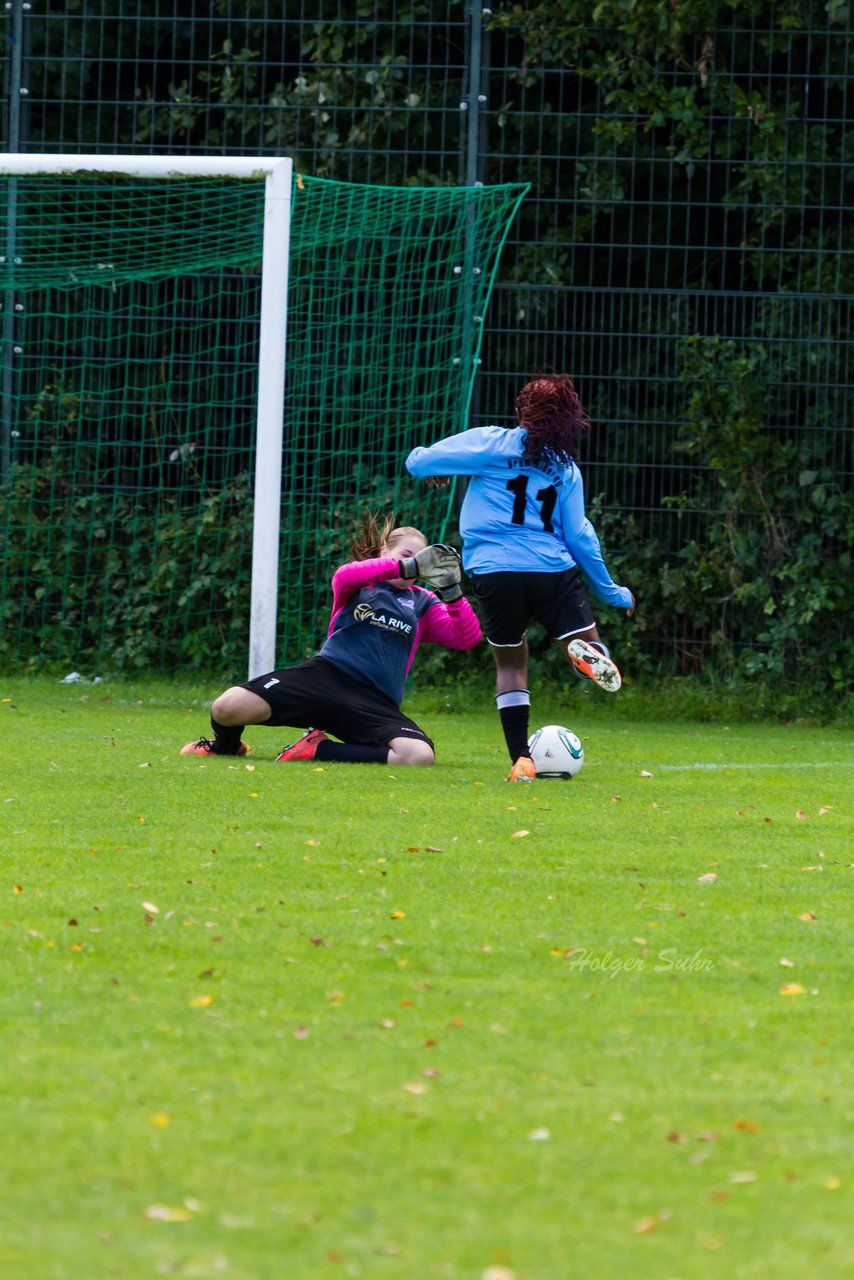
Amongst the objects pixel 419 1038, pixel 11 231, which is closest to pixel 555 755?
pixel 419 1038

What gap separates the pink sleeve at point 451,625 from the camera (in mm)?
8062

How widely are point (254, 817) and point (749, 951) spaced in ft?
7.29

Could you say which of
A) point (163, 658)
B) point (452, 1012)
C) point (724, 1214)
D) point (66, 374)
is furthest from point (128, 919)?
point (66, 374)

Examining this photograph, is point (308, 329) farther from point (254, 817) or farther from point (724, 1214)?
point (724, 1214)

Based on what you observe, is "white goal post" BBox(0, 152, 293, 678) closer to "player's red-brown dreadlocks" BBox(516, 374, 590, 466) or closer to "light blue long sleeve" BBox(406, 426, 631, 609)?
"light blue long sleeve" BBox(406, 426, 631, 609)

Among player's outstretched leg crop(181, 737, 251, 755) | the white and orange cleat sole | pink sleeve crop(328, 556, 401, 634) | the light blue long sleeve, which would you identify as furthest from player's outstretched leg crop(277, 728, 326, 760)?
the light blue long sleeve

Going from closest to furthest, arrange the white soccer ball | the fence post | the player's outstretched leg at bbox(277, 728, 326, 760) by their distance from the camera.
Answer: the white soccer ball
the player's outstretched leg at bbox(277, 728, 326, 760)
the fence post

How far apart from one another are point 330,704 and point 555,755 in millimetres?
1052

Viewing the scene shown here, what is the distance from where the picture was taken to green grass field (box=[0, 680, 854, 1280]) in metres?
2.54

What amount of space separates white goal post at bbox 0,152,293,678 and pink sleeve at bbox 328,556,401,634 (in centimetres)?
118

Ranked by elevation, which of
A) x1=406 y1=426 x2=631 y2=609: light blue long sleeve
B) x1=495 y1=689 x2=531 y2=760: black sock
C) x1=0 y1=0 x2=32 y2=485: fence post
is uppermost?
x1=0 y1=0 x2=32 y2=485: fence post

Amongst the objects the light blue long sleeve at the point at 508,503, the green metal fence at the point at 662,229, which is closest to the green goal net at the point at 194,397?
the green metal fence at the point at 662,229

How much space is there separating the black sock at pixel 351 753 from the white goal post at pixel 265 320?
120 cm

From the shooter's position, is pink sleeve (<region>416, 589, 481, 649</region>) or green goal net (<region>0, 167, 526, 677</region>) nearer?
pink sleeve (<region>416, 589, 481, 649</region>)
